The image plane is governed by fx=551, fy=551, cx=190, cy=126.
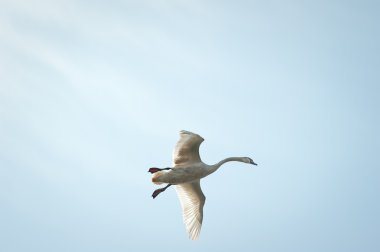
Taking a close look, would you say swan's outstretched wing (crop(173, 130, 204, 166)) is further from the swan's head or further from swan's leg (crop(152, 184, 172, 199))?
the swan's head

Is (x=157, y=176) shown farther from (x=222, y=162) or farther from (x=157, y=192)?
(x=222, y=162)

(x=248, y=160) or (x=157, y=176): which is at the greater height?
(x=248, y=160)

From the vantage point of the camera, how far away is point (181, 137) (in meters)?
23.4

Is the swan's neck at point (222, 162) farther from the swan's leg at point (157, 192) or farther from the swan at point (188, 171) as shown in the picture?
the swan's leg at point (157, 192)

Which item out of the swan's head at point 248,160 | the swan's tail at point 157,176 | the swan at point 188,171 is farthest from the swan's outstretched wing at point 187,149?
the swan's head at point 248,160

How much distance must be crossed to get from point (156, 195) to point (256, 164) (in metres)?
4.77

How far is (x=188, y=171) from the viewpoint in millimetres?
23531

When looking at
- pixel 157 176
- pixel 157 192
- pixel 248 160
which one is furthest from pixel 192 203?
pixel 248 160

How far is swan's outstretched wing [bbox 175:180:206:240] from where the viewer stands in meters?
24.9

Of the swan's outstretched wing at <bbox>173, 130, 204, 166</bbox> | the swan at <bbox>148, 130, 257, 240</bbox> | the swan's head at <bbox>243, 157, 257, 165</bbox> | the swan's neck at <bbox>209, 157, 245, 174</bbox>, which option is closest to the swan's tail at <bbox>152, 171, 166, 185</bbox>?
the swan at <bbox>148, 130, 257, 240</bbox>

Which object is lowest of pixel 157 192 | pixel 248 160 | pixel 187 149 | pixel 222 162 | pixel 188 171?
pixel 157 192

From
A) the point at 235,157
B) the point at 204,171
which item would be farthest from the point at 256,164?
the point at 204,171

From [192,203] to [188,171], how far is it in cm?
246

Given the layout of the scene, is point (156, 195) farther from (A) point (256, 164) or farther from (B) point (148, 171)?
(A) point (256, 164)
